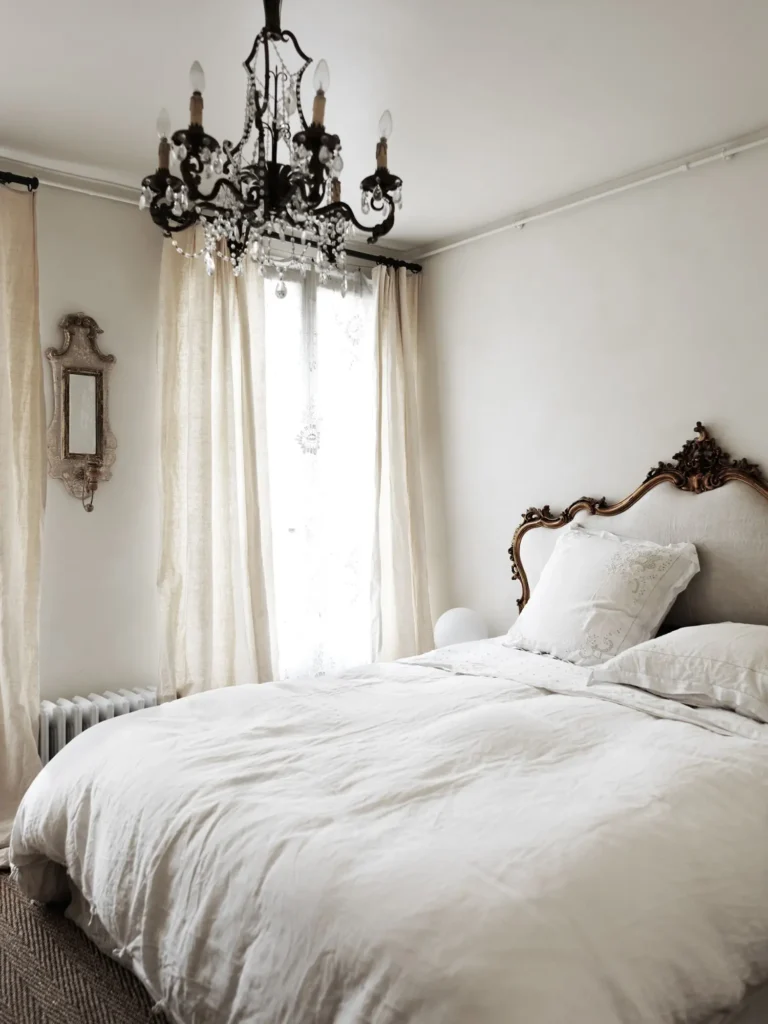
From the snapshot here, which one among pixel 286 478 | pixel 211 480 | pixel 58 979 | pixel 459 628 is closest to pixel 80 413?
pixel 211 480

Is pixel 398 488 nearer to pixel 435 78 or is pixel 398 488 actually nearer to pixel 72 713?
pixel 72 713

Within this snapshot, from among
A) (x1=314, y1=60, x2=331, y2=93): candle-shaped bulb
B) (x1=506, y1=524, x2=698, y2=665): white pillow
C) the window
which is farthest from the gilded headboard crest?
(x1=314, y1=60, x2=331, y2=93): candle-shaped bulb

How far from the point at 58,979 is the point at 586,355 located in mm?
3068

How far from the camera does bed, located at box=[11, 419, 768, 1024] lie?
130cm

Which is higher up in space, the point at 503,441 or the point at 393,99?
the point at 393,99

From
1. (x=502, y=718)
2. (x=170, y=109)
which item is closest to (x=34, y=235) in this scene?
(x=170, y=109)

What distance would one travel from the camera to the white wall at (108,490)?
11.1 feet

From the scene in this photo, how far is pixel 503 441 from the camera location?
4.15 metres

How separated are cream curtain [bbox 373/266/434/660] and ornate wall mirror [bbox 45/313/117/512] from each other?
55.3 inches

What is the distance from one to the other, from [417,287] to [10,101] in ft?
7.44

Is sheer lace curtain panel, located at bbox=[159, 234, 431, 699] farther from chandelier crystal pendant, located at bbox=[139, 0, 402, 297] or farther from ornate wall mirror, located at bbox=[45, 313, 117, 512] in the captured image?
chandelier crystal pendant, located at bbox=[139, 0, 402, 297]

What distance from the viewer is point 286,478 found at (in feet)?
13.5

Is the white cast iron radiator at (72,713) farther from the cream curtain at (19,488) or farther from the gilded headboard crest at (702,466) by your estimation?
the gilded headboard crest at (702,466)

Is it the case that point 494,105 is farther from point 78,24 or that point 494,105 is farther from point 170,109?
point 78,24
